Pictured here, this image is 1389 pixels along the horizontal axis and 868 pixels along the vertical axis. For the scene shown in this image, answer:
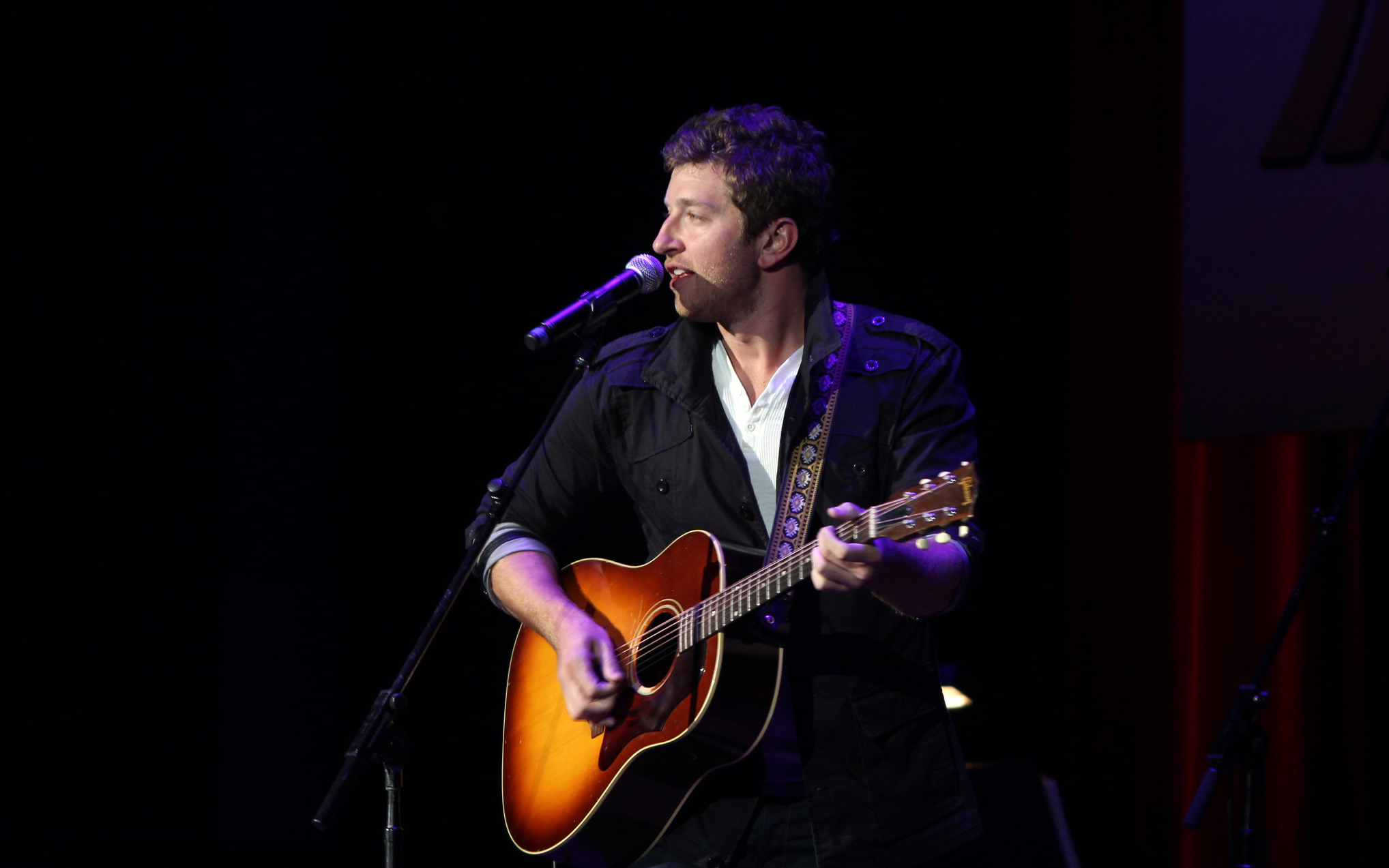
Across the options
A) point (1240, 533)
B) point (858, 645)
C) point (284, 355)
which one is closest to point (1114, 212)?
point (1240, 533)

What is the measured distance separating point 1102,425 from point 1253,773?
1.54 m

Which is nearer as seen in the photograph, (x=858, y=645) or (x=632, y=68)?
(x=858, y=645)

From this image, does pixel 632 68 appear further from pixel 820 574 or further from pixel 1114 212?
pixel 820 574

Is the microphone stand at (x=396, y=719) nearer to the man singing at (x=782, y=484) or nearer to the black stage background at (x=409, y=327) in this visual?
the man singing at (x=782, y=484)

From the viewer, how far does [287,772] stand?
13.2 feet

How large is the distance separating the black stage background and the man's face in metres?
1.57

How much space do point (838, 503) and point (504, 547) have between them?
0.77m

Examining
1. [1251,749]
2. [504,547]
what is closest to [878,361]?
[504,547]

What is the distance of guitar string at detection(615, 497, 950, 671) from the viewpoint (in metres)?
1.82

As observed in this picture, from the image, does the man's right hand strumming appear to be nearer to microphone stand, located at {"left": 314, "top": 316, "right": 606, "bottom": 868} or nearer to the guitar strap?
microphone stand, located at {"left": 314, "top": 316, "right": 606, "bottom": 868}

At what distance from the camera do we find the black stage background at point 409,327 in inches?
155

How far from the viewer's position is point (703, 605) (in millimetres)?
2111

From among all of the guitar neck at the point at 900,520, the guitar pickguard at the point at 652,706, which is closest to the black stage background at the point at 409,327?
the guitar pickguard at the point at 652,706

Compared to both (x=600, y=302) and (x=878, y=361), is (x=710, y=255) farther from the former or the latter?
(x=878, y=361)
